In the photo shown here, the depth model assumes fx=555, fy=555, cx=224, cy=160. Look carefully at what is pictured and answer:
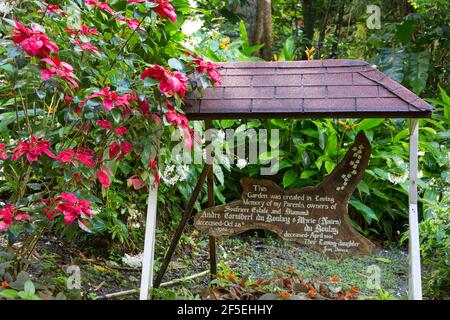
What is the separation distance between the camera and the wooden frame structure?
250 cm

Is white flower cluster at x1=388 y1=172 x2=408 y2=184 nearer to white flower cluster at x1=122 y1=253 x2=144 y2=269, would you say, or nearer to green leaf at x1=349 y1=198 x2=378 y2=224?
green leaf at x1=349 y1=198 x2=378 y2=224

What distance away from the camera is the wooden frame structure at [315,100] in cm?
250

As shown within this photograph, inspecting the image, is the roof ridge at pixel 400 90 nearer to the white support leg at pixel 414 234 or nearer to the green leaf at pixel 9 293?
the white support leg at pixel 414 234

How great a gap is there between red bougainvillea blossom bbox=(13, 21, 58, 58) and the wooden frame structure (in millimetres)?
697

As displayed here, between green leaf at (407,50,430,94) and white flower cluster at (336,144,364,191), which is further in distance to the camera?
green leaf at (407,50,430,94)

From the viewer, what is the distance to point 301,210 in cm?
284

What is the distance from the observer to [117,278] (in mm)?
3564

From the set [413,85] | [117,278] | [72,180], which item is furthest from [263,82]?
[413,85]

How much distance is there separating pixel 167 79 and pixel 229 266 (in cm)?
193

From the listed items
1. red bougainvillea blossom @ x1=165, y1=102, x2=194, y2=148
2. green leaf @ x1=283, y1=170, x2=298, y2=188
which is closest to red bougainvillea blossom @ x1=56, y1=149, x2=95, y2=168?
red bougainvillea blossom @ x1=165, y1=102, x2=194, y2=148

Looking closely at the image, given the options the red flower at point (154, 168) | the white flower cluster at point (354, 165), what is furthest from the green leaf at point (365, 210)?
the red flower at point (154, 168)

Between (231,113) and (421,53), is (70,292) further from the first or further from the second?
(421,53)

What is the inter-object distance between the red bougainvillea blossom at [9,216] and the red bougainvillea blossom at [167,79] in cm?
82

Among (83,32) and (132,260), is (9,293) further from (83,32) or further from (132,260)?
(132,260)
